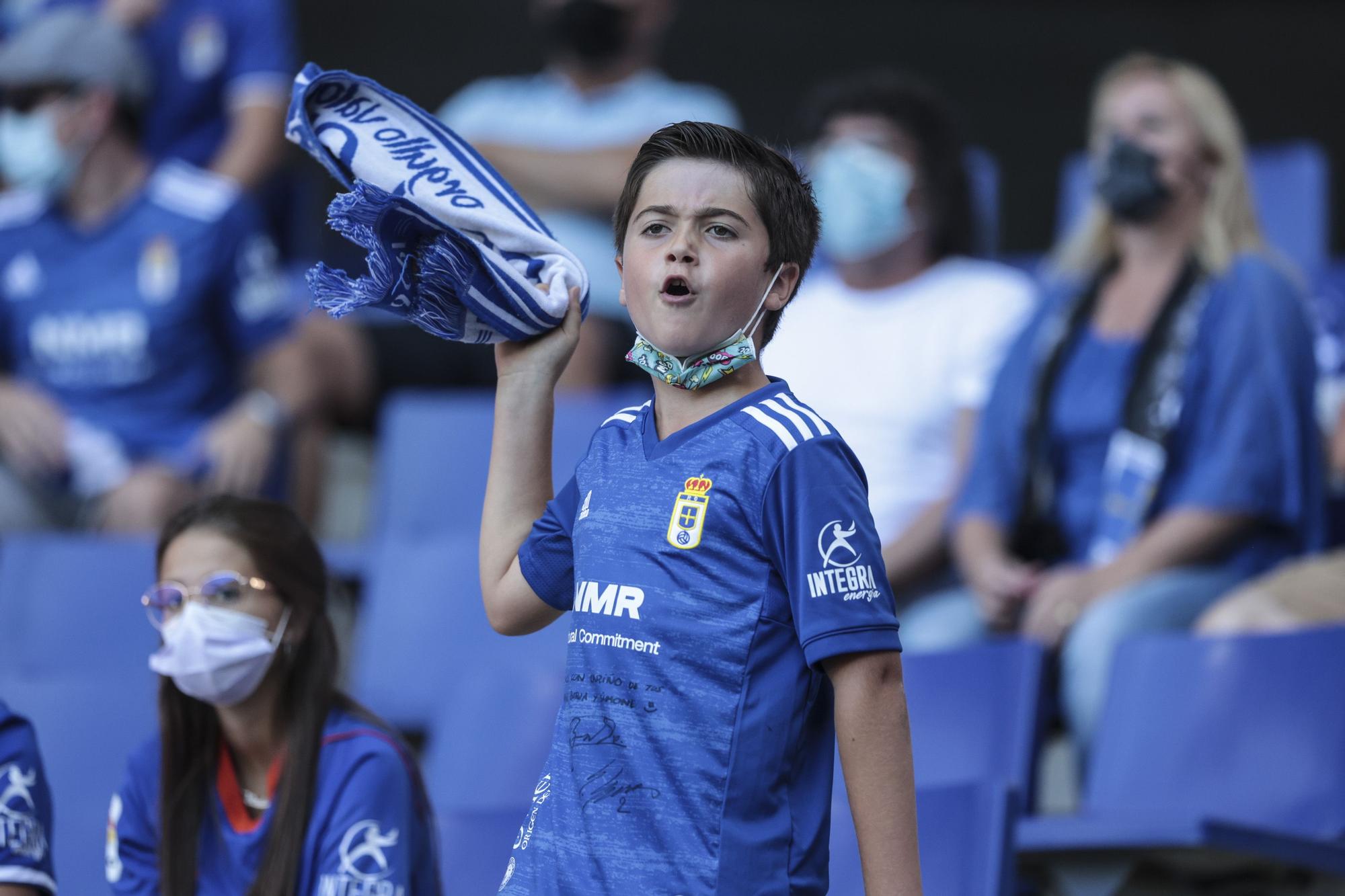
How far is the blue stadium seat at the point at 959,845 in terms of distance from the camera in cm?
205

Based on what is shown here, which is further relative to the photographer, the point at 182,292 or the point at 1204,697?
the point at 182,292

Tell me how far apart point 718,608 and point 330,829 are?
2.70ft

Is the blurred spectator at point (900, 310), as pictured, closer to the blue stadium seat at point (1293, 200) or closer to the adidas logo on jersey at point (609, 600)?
the blue stadium seat at point (1293, 200)

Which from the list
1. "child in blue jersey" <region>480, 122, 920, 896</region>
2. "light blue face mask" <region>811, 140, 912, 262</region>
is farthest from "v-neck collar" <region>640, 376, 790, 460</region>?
"light blue face mask" <region>811, 140, 912, 262</region>

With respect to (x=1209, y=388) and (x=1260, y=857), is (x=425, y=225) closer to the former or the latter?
(x=1260, y=857)

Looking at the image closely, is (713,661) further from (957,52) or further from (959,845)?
(957,52)

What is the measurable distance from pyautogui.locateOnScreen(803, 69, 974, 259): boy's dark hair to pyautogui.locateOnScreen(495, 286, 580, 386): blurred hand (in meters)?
2.22

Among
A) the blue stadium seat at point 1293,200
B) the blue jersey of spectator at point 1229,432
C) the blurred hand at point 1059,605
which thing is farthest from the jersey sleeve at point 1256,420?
the blue stadium seat at point 1293,200

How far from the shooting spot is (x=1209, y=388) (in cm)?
312

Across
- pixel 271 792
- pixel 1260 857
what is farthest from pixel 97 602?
pixel 1260 857

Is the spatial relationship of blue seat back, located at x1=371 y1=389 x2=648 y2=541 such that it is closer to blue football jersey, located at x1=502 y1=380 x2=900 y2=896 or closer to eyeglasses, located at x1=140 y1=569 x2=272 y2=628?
eyeglasses, located at x1=140 y1=569 x2=272 y2=628

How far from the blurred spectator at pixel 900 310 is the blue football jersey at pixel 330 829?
151cm

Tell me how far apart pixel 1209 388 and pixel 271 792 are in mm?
1886

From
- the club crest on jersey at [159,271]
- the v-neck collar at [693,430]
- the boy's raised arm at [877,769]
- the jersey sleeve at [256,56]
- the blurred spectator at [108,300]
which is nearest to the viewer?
the boy's raised arm at [877,769]
